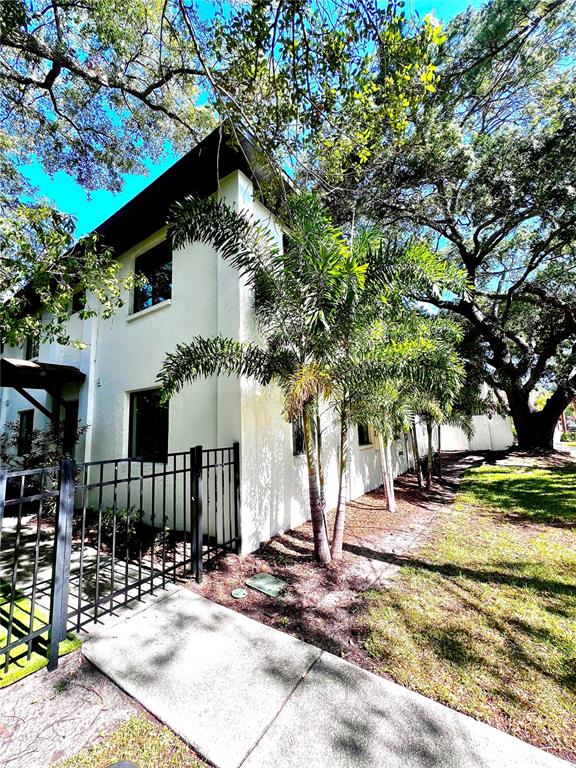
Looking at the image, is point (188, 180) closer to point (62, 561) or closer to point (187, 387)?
point (187, 387)

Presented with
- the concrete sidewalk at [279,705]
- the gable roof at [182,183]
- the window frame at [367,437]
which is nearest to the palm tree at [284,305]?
the gable roof at [182,183]

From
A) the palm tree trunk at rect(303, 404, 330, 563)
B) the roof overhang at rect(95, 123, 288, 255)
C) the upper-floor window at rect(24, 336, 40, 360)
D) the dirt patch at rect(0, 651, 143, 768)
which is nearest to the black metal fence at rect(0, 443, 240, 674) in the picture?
the dirt patch at rect(0, 651, 143, 768)

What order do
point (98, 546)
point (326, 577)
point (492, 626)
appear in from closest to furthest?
point (98, 546) < point (492, 626) < point (326, 577)

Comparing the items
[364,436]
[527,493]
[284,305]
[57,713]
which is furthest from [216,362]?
[527,493]

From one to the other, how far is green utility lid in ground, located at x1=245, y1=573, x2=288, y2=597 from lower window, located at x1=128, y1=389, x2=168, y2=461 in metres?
3.17

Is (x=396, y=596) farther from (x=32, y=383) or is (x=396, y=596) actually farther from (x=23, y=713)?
(x=32, y=383)

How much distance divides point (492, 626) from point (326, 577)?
1778 millimetres

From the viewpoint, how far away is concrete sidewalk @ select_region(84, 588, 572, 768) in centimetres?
184

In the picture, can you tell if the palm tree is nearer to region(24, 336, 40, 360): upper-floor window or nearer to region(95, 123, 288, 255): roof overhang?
region(95, 123, 288, 255): roof overhang

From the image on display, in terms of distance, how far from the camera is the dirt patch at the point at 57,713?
1.91m

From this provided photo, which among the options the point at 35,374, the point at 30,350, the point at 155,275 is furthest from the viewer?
the point at 30,350

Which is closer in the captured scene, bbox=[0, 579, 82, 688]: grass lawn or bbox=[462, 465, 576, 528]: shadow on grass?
bbox=[0, 579, 82, 688]: grass lawn

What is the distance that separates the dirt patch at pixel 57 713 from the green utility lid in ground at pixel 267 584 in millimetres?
1722

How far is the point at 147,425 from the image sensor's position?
22.4 feet
